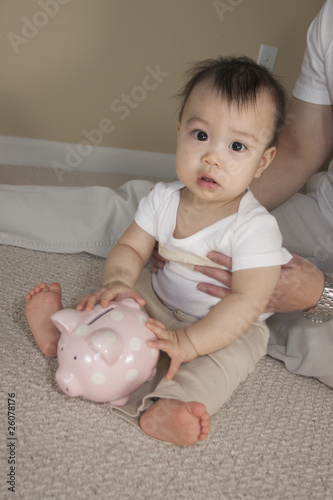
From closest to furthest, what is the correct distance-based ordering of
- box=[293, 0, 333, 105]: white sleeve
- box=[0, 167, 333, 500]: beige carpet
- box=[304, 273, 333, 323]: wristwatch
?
box=[0, 167, 333, 500]: beige carpet → box=[304, 273, 333, 323]: wristwatch → box=[293, 0, 333, 105]: white sleeve

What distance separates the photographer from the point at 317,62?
115cm

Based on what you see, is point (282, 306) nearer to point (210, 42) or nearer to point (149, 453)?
point (149, 453)

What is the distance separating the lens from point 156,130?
195 cm

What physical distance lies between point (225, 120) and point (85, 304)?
35 centimetres

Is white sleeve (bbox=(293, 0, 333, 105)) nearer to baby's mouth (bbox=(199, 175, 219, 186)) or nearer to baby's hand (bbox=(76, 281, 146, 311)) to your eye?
baby's mouth (bbox=(199, 175, 219, 186))

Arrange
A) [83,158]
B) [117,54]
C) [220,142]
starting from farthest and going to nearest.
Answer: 1. [83,158]
2. [117,54]
3. [220,142]

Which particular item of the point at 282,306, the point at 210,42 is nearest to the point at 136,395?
the point at 282,306

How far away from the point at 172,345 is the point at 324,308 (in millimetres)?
331

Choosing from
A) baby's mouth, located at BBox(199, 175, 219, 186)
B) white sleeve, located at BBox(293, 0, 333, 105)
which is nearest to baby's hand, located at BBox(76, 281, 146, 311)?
baby's mouth, located at BBox(199, 175, 219, 186)

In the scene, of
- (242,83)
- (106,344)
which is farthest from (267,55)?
(106,344)

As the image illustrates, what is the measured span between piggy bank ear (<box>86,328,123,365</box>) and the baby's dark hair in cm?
39

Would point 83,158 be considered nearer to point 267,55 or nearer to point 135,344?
point 267,55

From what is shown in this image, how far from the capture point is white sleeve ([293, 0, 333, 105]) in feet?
3.66

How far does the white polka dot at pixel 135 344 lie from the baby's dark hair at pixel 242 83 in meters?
0.38
